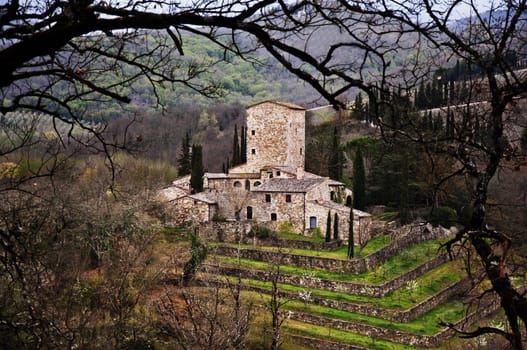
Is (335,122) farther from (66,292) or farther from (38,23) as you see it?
(38,23)

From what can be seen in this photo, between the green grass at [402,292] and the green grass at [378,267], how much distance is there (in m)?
0.88

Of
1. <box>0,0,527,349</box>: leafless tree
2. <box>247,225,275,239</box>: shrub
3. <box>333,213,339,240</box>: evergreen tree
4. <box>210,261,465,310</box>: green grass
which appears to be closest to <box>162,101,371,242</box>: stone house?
<box>333,213,339,240</box>: evergreen tree

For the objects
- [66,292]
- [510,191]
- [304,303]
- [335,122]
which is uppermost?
[335,122]

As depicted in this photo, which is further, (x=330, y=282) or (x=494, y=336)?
(x=330, y=282)

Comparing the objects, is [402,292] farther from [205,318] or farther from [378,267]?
[205,318]

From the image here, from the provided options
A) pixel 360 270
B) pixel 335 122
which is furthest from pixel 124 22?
pixel 335 122

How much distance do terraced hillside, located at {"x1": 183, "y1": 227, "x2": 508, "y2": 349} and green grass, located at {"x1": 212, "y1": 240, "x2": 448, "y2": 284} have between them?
0.15ft

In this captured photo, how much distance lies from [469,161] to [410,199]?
105ft

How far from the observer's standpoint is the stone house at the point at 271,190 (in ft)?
108

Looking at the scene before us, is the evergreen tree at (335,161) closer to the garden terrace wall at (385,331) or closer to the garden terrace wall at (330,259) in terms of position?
the garden terrace wall at (330,259)

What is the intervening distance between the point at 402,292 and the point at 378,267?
2.79m

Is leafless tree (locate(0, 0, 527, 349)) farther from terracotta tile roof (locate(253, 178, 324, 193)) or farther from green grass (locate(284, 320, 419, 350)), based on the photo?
Result: terracotta tile roof (locate(253, 178, 324, 193))

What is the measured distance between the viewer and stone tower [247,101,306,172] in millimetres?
40125

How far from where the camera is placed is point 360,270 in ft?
90.5
